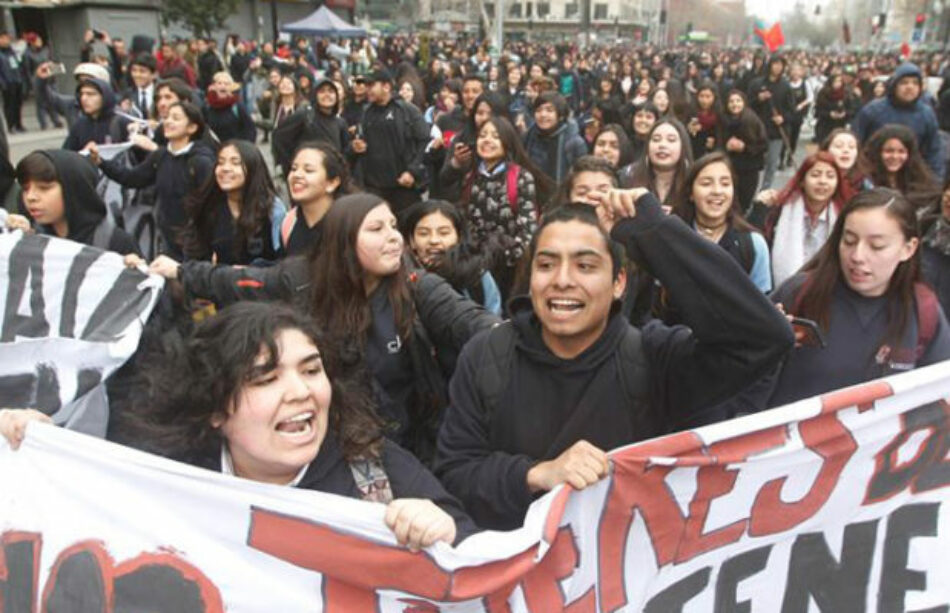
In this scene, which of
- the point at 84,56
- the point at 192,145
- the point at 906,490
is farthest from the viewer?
the point at 84,56

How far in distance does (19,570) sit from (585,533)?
52.7 inches

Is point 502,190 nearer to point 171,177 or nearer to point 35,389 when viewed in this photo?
point 171,177

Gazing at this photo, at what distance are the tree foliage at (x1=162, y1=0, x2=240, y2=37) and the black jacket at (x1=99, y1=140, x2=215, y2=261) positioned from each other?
16.5 m

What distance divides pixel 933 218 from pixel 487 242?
2096 millimetres

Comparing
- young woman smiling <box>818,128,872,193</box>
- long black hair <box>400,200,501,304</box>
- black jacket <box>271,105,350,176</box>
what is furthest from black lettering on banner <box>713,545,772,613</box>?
black jacket <box>271,105,350,176</box>

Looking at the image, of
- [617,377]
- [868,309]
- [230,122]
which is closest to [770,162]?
[230,122]

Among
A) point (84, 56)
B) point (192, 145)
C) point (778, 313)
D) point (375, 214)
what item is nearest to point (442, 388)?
point (375, 214)

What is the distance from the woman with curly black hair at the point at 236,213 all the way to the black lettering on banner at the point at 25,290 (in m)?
1.22

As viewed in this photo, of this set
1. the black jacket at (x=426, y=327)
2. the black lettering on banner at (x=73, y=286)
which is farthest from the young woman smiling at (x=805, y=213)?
the black lettering on banner at (x=73, y=286)

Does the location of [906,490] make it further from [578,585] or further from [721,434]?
[578,585]

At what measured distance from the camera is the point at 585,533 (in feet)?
6.37

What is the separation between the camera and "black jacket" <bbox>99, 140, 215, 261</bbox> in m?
4.95

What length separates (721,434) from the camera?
6.76 ft

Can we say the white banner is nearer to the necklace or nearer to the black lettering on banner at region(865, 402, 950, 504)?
the necklace
